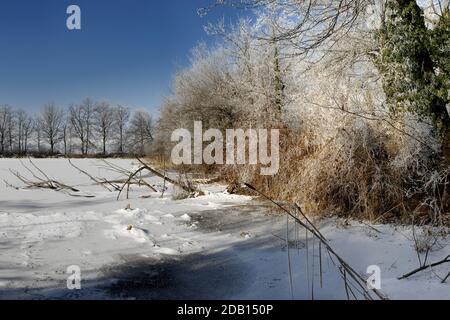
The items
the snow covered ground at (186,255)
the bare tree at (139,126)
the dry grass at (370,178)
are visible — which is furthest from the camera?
the bare tree at (139,126)

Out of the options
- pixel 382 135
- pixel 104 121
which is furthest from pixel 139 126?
pixel 382 135

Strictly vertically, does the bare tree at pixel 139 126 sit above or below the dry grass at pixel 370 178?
above

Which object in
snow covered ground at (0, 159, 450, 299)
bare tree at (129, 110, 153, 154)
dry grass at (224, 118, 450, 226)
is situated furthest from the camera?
bare tree at (129, 110, 153, 154)

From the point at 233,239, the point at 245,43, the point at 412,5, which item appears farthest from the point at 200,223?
the point at 245,43

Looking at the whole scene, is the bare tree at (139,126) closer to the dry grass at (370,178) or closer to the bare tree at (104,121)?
the bare tree at (104,121)

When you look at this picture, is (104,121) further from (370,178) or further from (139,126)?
(370,178)

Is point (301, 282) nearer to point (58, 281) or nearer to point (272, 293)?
point (272, 293)

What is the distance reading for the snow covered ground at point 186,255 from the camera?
3631mm

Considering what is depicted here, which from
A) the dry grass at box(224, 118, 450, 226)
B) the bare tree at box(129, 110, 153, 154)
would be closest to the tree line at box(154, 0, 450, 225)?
the dry grass at box(224, 118, 450, 226)

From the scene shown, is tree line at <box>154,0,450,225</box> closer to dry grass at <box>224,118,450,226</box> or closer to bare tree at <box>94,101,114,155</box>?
dry grass at <box>224,118,450,226</box>

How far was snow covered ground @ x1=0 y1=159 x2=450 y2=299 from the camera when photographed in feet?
11.9

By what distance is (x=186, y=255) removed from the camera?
4828 mm

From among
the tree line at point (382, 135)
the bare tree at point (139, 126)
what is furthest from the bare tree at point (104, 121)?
the tree line at point (382, 135)

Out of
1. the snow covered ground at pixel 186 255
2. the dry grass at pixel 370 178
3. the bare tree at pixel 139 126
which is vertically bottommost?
the snow covered ground at pixel 186 255
